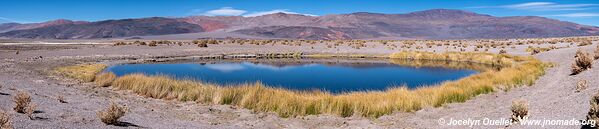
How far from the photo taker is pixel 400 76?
31.5 metres

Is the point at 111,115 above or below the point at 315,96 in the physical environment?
above

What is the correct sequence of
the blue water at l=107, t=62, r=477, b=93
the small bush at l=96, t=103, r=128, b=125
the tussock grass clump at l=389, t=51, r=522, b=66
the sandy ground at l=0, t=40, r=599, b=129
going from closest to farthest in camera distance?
the small bush at l=96, t=103, r=128, b=125 → the sandy ground at l=0, t=40, r=599, b=129 → the blue water at l=107, t=62, r=477, b=93 → the tussock grass clump at l=389, t=51, r=522, b=66

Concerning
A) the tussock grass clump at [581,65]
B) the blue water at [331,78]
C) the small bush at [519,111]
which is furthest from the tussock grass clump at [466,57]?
the small bush at [519,111]

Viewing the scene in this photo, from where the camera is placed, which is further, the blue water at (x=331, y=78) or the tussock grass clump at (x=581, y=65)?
the blue water at (x=331, y=78)

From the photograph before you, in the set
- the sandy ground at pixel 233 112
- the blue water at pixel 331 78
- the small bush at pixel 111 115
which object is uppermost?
the small bush at pixel 111 115

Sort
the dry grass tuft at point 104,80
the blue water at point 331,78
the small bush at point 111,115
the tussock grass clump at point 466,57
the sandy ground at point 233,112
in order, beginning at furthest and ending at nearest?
the tussock grass clump at point 466,57
the blue water at point 331,78
the dry grass tuft at point 104,80
the sandy ground at point 233,112
the small bush at point 111,115

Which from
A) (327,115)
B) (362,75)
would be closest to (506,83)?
(327,115)

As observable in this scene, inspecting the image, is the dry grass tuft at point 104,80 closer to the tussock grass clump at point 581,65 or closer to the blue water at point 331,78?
the blue water at point 331,78

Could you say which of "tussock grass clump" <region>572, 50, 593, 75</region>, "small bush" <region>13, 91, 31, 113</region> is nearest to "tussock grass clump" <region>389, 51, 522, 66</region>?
"tussock grass clump" <region>572, 50, 593, 75</region>

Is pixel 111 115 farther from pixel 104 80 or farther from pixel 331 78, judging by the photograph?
pixel 331 78

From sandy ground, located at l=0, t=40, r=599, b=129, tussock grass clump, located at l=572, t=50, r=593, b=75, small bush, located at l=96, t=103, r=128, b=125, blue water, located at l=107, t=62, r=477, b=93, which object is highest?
tussock grass clump, located at l=572, t=50, r=593, b=75

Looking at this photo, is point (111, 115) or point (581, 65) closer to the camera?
point (111, 115)

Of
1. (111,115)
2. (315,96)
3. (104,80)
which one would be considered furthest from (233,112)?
(104,80)

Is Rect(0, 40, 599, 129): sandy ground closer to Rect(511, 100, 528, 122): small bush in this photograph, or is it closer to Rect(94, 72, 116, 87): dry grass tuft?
Rect(511, 100, 528, 122): small bush
